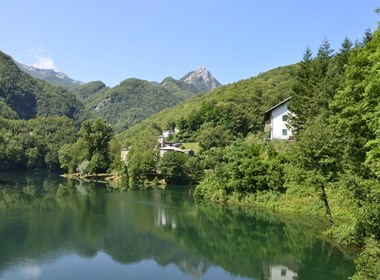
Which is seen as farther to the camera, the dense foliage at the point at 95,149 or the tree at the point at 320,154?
the dense foliage at the point at 95,149

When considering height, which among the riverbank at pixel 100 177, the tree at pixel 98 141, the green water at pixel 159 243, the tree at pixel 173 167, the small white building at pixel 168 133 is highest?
the small white building at pixel 168 133

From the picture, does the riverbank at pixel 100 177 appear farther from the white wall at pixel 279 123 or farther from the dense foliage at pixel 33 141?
the white wall at pixel 279 123

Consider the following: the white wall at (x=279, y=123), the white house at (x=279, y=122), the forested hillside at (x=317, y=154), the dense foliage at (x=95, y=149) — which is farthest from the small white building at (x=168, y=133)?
the white wall at (x=279, y=123)

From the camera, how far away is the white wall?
5762cm

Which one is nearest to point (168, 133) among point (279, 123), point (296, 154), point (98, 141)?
point (98, 141)

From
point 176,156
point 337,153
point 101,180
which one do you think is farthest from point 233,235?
point 101,180

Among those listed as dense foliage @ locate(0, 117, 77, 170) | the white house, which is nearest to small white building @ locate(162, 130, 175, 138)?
dense foliage @ locate(0, 117, 77, 170)

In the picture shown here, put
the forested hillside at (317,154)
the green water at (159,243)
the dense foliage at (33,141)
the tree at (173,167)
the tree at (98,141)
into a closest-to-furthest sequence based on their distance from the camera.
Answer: the forested hillside at (317,154)
the green water at (159,243)
the tree at (173,167)
the tree at (98,141)
the dense foliage at (33,141)

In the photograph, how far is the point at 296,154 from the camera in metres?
31.3

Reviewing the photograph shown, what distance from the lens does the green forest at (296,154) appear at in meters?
23.6

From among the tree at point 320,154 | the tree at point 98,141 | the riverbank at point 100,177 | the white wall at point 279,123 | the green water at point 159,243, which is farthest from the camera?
the tree at point 98,141

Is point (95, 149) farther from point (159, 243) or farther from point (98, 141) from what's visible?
point (159, 243)

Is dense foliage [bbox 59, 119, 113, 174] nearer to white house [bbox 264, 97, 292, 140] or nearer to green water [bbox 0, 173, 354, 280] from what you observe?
green water [bbox 0, 173, 354, 280]

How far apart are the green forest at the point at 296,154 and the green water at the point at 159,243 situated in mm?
3706
